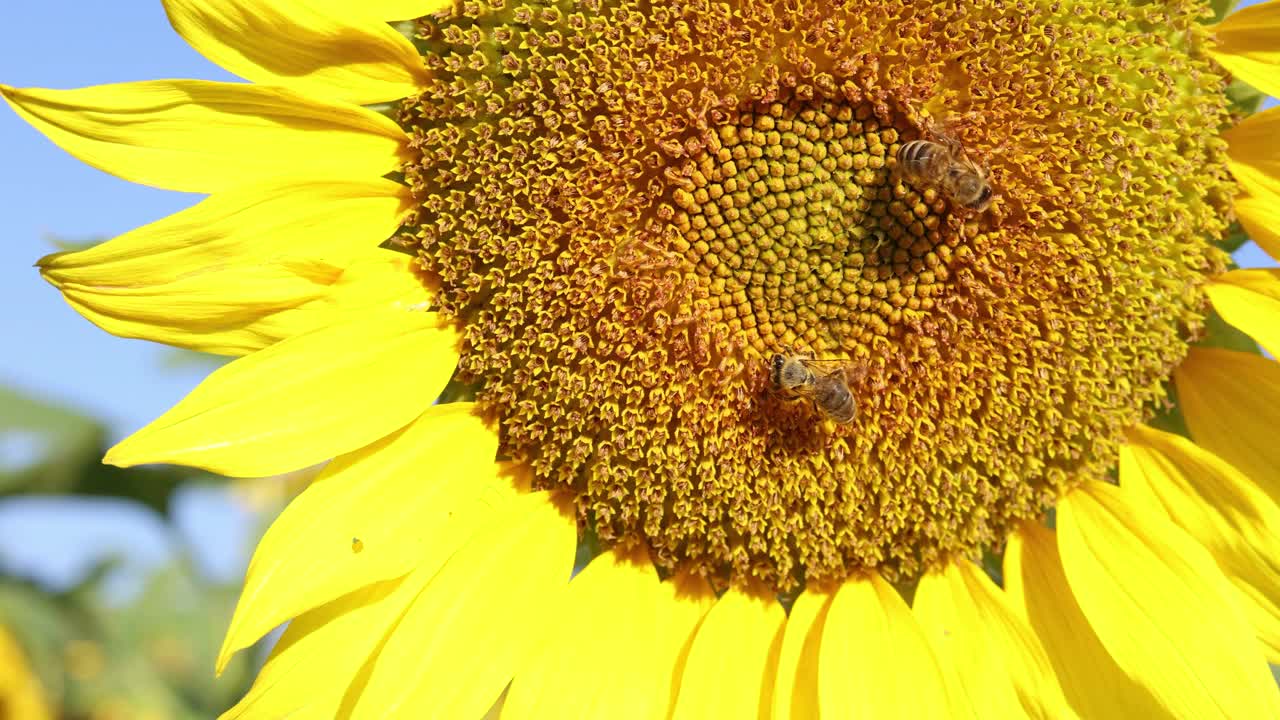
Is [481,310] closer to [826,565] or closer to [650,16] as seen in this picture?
[650,16]

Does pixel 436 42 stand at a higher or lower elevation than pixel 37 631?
higher

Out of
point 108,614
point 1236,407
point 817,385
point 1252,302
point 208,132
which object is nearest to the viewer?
point 208,132

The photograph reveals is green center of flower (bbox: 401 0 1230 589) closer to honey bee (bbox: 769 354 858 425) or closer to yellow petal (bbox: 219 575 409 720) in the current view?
honey bee (bbox: 769 354 858 425)

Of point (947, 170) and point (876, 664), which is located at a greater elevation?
point (947, 170)

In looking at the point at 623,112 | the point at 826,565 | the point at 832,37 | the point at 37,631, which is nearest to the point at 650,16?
the point at 623,112

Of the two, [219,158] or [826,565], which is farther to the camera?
[826,565]

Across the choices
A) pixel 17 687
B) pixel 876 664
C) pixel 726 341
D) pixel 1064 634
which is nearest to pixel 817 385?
pixel 726 341

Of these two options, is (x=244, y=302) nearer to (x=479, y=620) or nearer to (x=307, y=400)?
(x=307, y=400)
